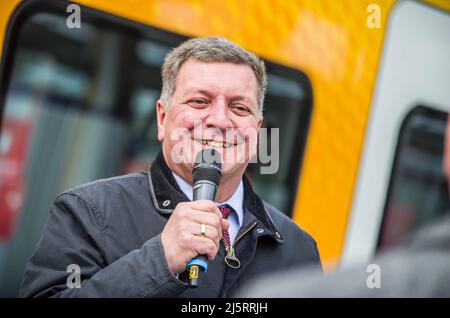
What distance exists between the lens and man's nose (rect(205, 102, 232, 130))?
71.9 inches

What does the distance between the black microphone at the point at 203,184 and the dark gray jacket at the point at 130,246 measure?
0.07m

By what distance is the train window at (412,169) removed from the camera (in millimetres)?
2684

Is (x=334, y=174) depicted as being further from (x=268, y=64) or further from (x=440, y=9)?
(x=440, y=9)

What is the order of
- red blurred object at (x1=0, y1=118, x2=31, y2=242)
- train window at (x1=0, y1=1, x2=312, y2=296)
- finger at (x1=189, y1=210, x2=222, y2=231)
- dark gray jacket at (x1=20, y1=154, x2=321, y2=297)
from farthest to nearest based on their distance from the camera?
red blurred object at (x1=0, y1=118, x2=31, y2=242) < train window at (x1=0, y1=1, x2=312, y2=296) < dark gray jacket at (x1=20, y1=154, x2=321, y2=297) < finger at (x1=189, y1=210, x2=222, y2=231)

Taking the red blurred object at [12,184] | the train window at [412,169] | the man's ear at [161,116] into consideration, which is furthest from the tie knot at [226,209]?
the red blurred object at [12,184]

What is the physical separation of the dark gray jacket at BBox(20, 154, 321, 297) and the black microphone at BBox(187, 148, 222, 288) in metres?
0.07

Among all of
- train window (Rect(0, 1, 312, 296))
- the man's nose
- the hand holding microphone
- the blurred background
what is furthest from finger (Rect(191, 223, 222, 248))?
train window (Rect(0, 1, 312, 296))

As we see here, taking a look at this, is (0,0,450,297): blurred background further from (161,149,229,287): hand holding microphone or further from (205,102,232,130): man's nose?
(161,149,229,287): hand holding microphone

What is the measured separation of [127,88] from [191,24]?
103cm

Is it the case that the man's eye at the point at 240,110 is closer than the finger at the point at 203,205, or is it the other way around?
the finger at the point at 203,205

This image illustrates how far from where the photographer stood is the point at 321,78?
2510mm

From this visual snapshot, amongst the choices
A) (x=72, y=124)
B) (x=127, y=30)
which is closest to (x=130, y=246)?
(x=127, y=30)

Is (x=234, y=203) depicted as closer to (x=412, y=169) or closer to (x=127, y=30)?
(x=127, y=30)

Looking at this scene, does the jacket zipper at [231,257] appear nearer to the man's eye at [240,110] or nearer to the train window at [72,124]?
the man's eye at [240,110]
